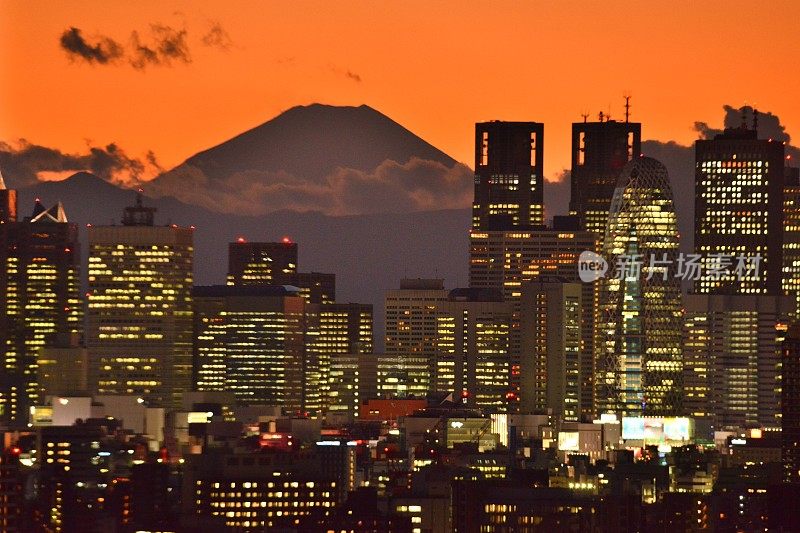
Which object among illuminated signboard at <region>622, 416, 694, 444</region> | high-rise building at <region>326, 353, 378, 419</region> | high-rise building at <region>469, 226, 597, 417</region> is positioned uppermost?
high-rise building at <region>469, 226, 597, 417</region>

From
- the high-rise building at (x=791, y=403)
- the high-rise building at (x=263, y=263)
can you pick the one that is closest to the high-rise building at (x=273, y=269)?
the high-rise building at (x=263, y=263)

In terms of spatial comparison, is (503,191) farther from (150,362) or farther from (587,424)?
(587,424)

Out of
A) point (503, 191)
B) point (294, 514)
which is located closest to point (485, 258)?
point (503, 191)

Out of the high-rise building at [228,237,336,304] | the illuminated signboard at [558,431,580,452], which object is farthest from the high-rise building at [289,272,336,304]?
the illuminated signboard at [558,431,580,452]

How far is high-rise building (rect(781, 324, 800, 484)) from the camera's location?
9819cm

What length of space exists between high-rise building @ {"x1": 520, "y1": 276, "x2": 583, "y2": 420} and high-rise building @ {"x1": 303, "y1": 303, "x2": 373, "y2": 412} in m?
8.64

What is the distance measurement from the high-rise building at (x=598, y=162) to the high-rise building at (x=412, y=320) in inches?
318

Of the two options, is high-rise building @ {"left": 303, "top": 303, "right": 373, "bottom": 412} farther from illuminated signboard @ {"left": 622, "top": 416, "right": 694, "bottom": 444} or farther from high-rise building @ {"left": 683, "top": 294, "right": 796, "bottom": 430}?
illuminated signboard @ {"left": 622, "top": 416, "right": 694, "bottom": 444}

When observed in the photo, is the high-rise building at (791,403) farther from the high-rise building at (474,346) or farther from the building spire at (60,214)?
the building spire at (60,214)

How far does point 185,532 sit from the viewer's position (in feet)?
245

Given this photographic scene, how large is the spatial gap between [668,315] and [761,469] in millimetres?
17650

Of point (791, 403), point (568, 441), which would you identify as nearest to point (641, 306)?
point (568, 441)

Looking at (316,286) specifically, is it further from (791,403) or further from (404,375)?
(791,403)

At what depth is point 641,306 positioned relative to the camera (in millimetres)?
115875
